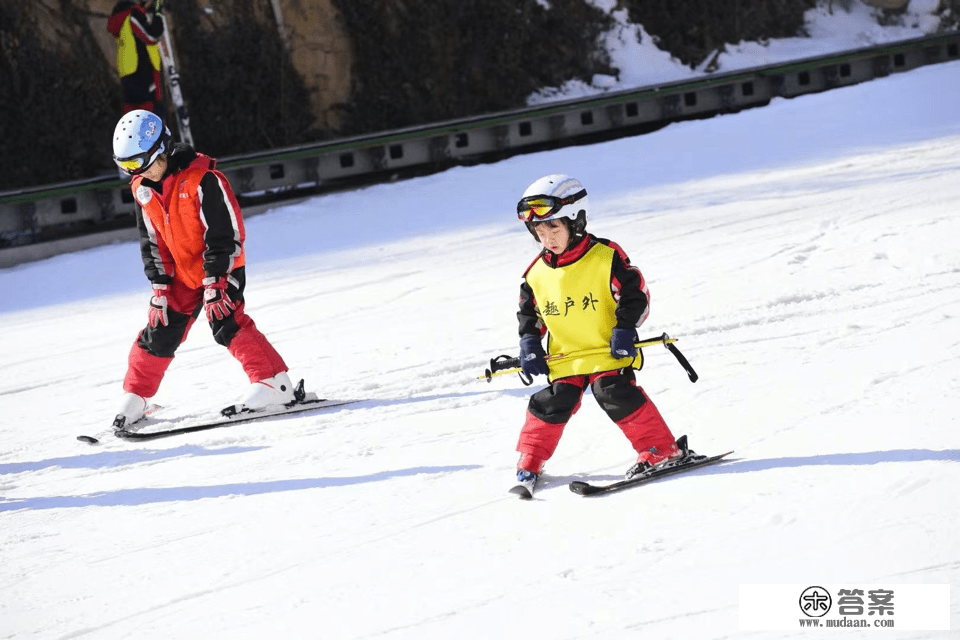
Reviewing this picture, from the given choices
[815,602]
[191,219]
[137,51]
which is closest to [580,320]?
[815,602]

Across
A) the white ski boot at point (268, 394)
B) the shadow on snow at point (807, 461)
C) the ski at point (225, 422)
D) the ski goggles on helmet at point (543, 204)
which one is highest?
the ski goggles on helmet at point (543, 204)

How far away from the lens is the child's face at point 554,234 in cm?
448

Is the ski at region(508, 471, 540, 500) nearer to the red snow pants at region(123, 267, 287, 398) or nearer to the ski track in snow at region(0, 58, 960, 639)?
the ski track in snow at region(0, 58, 960, 639)

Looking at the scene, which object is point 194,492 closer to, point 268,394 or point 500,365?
point 268,394

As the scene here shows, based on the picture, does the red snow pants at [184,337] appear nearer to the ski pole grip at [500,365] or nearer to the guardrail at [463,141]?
the ski pole grip at [500,365]

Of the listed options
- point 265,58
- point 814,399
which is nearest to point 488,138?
point 265,58

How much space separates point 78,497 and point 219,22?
1057cm

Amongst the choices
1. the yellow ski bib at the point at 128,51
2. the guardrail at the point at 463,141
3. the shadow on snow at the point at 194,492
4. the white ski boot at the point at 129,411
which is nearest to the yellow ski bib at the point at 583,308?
the shadow on snow at the point at 194,492

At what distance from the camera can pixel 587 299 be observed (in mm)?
4496

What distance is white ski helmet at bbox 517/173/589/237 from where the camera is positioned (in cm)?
445

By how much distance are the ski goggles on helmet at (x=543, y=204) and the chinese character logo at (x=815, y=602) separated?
5.90ft

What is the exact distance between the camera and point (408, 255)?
1005cm

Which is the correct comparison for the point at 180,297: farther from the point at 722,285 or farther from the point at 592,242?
the point at 722,285

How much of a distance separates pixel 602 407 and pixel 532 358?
36 cm
